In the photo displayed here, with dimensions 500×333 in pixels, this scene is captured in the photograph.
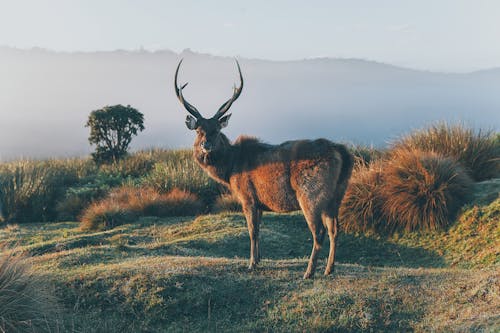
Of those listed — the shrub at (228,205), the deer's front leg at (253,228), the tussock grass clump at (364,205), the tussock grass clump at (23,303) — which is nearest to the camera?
the tussock grass clump at (23,303)

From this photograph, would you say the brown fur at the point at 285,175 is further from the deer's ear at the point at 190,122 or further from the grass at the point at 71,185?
the grass at the point at 71,185

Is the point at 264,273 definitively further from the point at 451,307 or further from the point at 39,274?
the point at 39,274

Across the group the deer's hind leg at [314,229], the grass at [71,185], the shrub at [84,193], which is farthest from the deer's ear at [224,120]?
the shrub at [84,193]

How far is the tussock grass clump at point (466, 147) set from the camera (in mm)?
12977

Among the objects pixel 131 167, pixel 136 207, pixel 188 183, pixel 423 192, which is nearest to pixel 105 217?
pixel 136 207

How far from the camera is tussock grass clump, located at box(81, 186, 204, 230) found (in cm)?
1397

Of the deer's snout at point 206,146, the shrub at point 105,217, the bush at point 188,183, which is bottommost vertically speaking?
the shrub at point 105,217

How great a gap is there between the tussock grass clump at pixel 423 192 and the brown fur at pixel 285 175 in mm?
4028

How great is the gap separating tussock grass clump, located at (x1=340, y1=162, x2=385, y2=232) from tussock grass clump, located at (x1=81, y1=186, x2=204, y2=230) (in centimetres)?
467

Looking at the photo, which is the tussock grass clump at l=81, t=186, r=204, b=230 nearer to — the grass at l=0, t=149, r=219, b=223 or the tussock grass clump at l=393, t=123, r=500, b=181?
the grass at l=0, t=149, r=219, b=223

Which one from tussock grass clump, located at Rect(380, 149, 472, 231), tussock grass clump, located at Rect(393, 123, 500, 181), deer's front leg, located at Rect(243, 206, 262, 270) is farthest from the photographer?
tussock grass clump, located at Rect(393, 123, 500, 181)

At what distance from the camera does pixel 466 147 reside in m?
12.9

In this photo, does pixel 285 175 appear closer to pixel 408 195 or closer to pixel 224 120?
pixel 224 120

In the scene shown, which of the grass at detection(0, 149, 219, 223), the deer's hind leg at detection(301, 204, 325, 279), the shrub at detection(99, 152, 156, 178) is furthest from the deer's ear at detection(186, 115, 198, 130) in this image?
the shrub at detection(99, 152, 156, 178)
